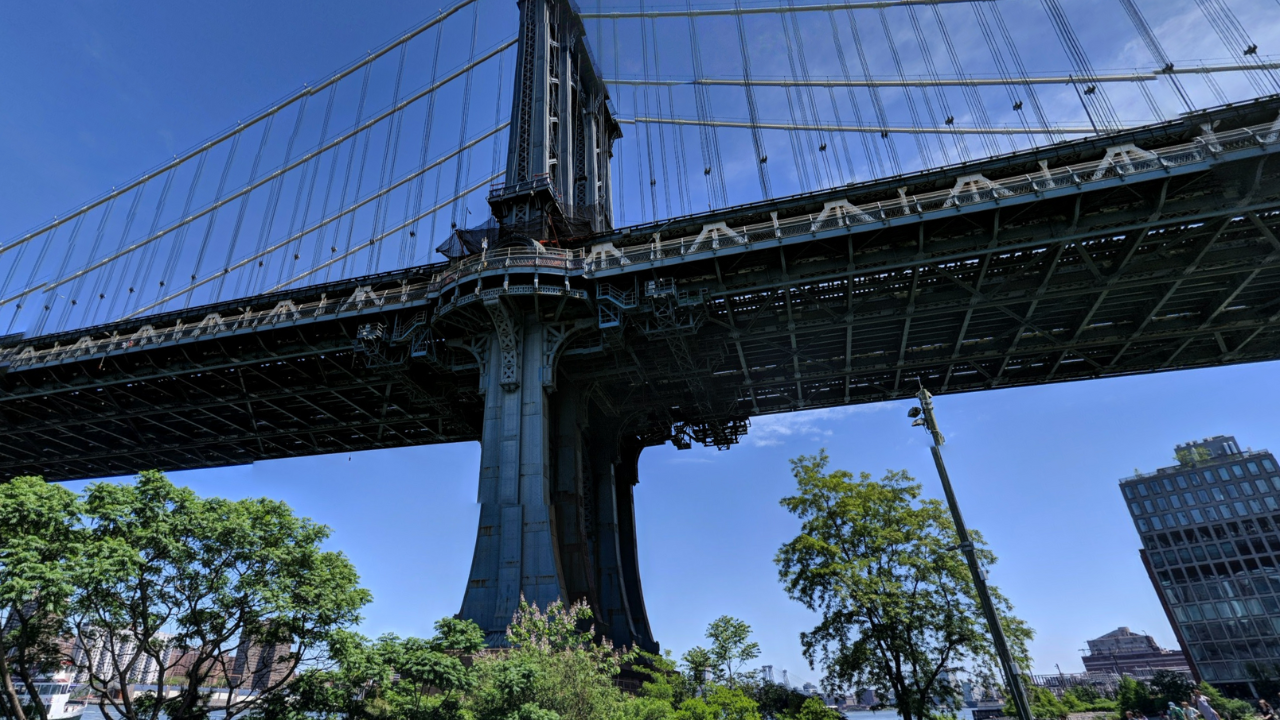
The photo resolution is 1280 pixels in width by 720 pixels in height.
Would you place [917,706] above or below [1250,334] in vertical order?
below

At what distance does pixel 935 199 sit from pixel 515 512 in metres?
21.2

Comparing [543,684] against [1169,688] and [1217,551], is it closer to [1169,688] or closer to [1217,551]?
[1169,688]

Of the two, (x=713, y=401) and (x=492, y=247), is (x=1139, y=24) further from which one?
(x=492, y=247)

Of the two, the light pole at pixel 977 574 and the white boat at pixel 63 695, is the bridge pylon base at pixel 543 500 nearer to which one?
the light pole at pixel 977 574

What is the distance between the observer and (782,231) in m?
28.7

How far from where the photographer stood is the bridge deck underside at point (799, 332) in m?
28.1

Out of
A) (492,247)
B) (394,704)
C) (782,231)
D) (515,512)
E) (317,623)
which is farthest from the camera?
(492,247)

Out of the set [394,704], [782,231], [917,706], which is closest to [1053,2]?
[782,231]

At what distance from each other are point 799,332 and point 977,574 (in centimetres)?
2312

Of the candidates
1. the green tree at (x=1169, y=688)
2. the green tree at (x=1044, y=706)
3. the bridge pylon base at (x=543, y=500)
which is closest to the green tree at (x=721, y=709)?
the bridge pylon base at (x=543, y=500)

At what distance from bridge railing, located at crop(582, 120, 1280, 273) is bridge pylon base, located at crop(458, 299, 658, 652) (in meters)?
5.57

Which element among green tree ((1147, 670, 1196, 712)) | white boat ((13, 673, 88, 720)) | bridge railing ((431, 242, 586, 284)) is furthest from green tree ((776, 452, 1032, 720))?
white boat ((13, 673, 88, 720))

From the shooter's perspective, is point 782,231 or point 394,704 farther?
point 782,231

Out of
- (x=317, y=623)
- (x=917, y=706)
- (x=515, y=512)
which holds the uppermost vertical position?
(x=515, y=512)
